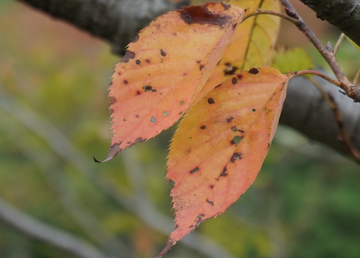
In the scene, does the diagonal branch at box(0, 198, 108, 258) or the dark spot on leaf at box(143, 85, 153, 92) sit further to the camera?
the diagonal branch at box(0, 198, 108, 258)

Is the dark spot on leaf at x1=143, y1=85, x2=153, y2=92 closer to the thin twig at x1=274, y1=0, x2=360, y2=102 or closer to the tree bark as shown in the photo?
the thin twig at x1=274, y1=0, x2=360, y2=102

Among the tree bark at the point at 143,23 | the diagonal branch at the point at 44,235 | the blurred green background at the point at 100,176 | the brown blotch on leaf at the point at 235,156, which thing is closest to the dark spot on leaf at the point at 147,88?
the brown blotch on leaf at the point at 235,156

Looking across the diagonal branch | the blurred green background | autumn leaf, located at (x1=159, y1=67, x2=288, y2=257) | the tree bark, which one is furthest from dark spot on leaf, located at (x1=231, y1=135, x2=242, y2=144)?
the diagonal branch

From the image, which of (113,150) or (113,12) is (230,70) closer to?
(113,150)

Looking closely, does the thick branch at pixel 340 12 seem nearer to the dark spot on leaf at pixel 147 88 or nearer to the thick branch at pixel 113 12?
the dark spot on leaf at pixel 147 88

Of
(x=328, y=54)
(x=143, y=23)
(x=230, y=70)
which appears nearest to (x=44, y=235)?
(x=143, y=23)

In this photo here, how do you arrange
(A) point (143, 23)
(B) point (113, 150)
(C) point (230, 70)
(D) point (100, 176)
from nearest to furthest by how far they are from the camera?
(B) point (113, 150), (C) point (230, 70), (A) point (143, 23), (D) point (100, 176)

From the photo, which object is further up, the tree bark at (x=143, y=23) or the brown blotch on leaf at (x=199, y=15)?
the brown blotch on leaf at (x=199, y=15)
